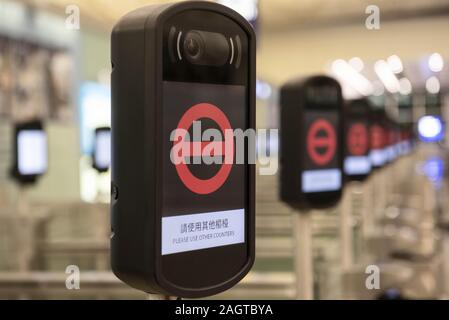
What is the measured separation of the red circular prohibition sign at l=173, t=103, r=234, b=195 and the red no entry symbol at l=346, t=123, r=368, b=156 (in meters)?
1.82

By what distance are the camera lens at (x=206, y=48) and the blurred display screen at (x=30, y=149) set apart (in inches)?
152

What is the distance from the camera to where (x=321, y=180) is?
6.23 feet

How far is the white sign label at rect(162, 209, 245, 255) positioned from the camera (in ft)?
2.88

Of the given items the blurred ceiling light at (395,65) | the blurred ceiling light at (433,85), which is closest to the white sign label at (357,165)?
the blurred ceiling light at (395,65)

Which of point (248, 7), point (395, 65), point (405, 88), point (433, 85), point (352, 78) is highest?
point (433, 85)

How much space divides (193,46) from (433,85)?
26535 mm

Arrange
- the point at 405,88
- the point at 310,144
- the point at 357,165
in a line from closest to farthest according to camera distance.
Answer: the point at 310,144 < the point at 357,165 < the point at 405,88

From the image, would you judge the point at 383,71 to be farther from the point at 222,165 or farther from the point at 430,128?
the point at 222,165

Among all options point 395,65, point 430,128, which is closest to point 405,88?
point 430,128

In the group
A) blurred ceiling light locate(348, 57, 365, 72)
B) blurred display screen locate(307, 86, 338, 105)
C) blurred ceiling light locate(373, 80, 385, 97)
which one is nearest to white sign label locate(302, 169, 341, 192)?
blurred display screen locate(307, 86, 338, 105)

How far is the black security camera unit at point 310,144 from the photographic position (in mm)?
1834
